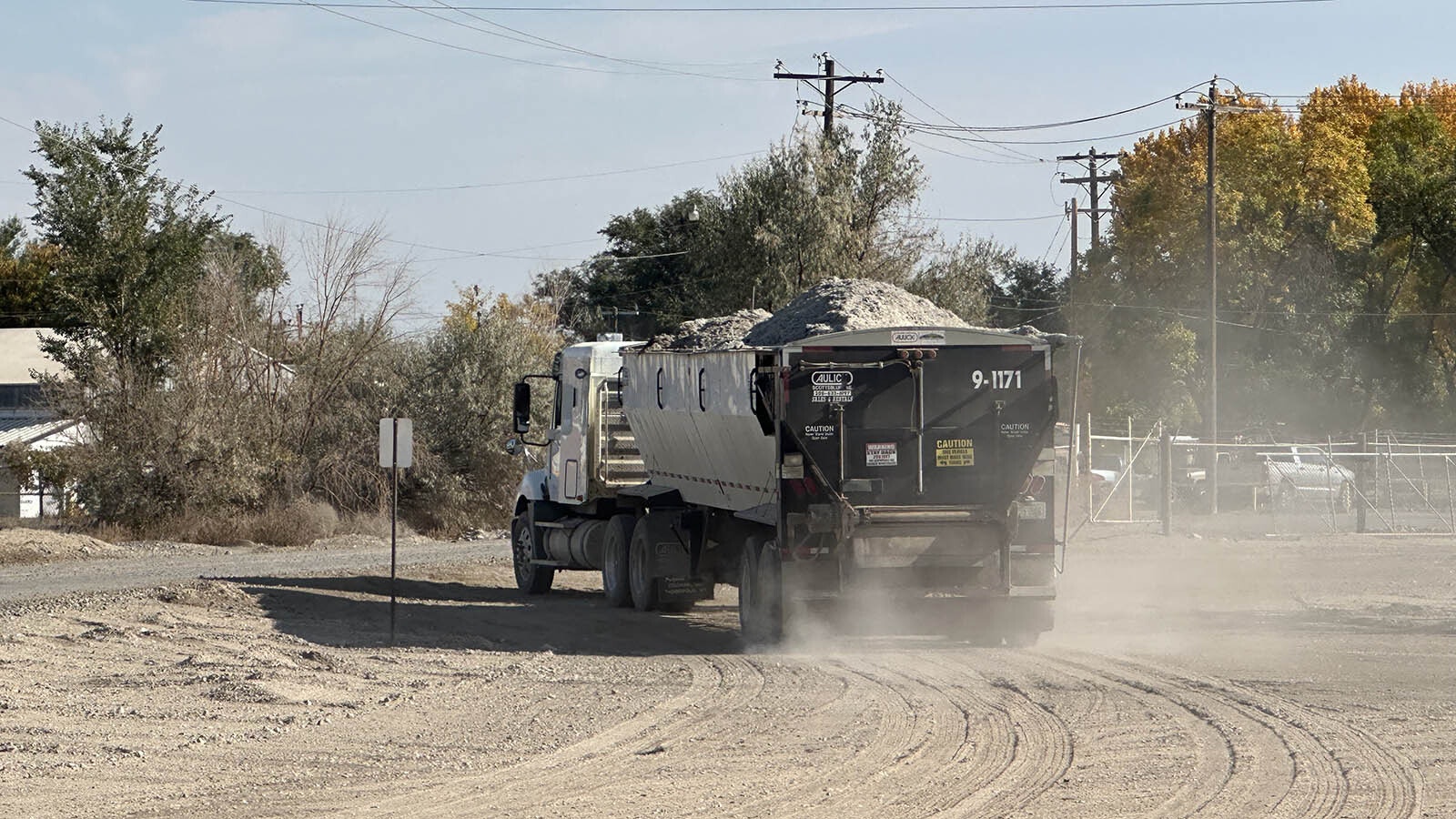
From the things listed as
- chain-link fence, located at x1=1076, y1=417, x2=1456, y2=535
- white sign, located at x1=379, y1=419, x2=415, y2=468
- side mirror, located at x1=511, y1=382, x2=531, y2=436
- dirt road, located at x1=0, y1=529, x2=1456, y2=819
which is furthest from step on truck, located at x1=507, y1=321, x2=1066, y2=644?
chain-link fence, located at x1=1076, y1=417, x2=1456, y2=535

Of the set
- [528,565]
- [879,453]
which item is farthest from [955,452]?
[528,565]

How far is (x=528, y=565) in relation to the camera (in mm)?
23438

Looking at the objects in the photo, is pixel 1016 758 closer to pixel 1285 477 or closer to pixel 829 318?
pixel 829 318

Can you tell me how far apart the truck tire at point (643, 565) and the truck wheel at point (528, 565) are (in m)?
3.55

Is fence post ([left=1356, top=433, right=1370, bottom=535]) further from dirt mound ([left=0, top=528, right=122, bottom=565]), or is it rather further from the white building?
the white building

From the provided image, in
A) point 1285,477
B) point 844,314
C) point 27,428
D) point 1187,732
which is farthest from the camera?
point 27,428

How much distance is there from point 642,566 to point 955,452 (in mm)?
5283

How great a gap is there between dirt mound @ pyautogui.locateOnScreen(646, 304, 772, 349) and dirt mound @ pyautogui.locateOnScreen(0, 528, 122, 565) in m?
15.1

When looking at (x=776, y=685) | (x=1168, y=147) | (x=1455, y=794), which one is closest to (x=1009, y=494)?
(x=776, y=685)

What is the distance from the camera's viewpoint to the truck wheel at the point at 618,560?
20219mm

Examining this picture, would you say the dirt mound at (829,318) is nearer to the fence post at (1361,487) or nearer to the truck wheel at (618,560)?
the truck wheel at (618,560)

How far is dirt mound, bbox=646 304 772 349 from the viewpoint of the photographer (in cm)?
1858

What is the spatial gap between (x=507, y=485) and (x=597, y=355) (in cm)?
2017

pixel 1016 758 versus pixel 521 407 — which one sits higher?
pixel 521 407
